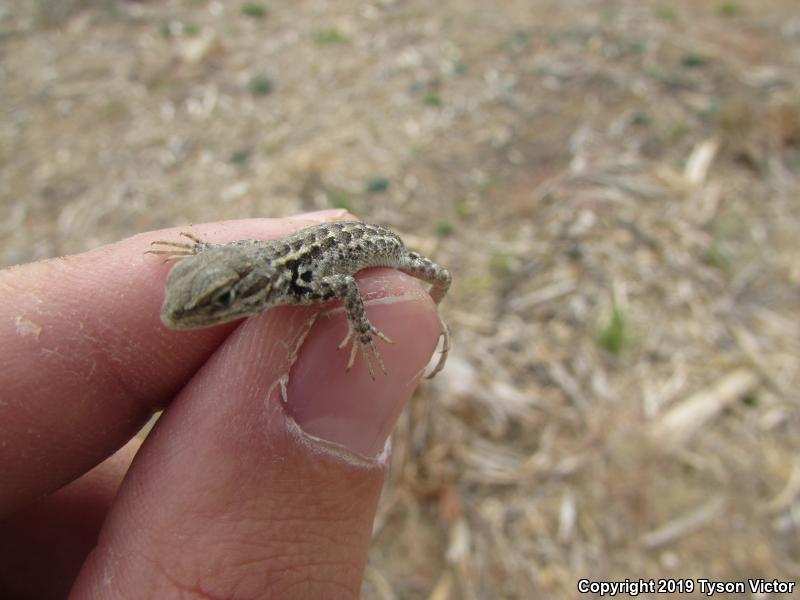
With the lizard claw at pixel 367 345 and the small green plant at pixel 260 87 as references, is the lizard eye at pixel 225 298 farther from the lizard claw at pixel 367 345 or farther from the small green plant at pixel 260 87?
the small green plant at pixel 260 87

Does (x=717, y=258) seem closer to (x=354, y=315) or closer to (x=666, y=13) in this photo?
(x=354, y=315)

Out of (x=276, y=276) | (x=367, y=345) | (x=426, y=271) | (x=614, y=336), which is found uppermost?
(x=276, y=276)

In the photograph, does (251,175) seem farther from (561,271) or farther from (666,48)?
(666,48)

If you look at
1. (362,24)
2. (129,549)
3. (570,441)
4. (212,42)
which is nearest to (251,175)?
(212,42)

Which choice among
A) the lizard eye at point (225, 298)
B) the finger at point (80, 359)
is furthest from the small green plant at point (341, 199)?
the lizard eye at point (225, 298)


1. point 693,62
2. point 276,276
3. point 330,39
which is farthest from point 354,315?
point 330,39

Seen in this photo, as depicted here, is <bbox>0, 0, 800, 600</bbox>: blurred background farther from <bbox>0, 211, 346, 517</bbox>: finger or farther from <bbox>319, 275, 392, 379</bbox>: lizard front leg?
<bbox>0, 211, 346, 517</bbox>: finger

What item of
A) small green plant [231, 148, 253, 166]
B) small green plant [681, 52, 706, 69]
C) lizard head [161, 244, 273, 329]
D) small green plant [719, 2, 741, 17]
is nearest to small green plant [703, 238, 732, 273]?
small green plant [681, 52, 706, 69]
